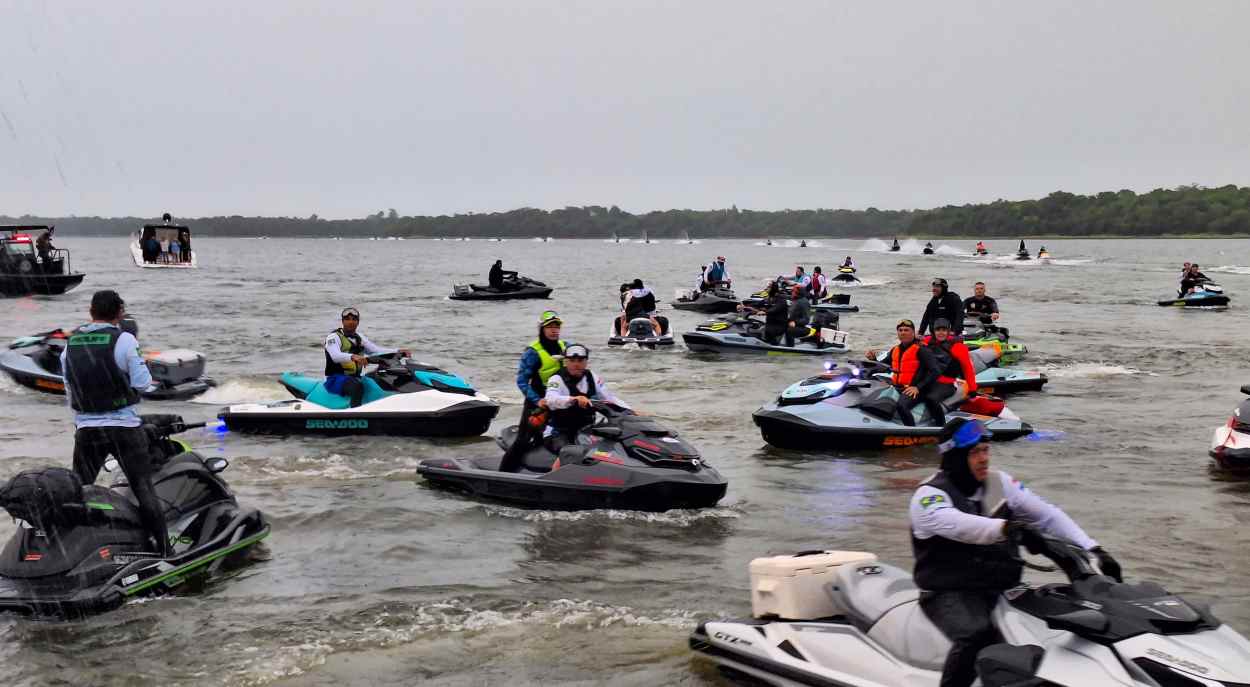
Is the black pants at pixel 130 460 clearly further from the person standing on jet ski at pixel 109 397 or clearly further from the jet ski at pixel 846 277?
the jet ski at pixel 846 277

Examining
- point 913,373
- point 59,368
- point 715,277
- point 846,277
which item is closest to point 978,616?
point 913,373

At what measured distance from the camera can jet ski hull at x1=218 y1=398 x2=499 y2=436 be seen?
15.1 meters

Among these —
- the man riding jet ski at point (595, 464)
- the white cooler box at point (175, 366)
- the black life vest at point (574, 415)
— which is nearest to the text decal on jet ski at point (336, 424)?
the man riding jet ski at point (595, 464)

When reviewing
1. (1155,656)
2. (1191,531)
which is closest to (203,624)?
(1155,656)

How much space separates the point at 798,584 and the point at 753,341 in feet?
59.2

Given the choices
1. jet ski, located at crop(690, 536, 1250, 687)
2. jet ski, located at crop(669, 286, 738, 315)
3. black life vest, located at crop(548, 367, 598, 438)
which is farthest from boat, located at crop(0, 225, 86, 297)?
jet ski, located at crop(690, 536, 1250, 687)

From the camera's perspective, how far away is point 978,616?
5.72 meters

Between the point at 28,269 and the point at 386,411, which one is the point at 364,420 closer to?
the point at 386,411

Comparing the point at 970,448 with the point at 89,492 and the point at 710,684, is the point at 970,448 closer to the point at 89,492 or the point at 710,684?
the point at 710,684

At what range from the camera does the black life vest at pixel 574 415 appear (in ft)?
37.0

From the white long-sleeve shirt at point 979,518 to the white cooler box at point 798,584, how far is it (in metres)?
1.00

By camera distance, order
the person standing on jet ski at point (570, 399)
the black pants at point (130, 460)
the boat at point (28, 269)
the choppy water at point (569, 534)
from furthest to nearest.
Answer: the boat at point (28, 269) → the person standing on jet ski at point (570, 399) → the black pants at point (130, 460) → the choppy water at point (569, 534)

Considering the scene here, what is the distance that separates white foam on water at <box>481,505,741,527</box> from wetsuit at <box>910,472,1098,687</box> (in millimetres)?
4952

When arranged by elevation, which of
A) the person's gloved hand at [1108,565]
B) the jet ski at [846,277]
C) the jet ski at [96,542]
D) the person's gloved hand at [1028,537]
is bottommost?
the jet ski at [846,277]
